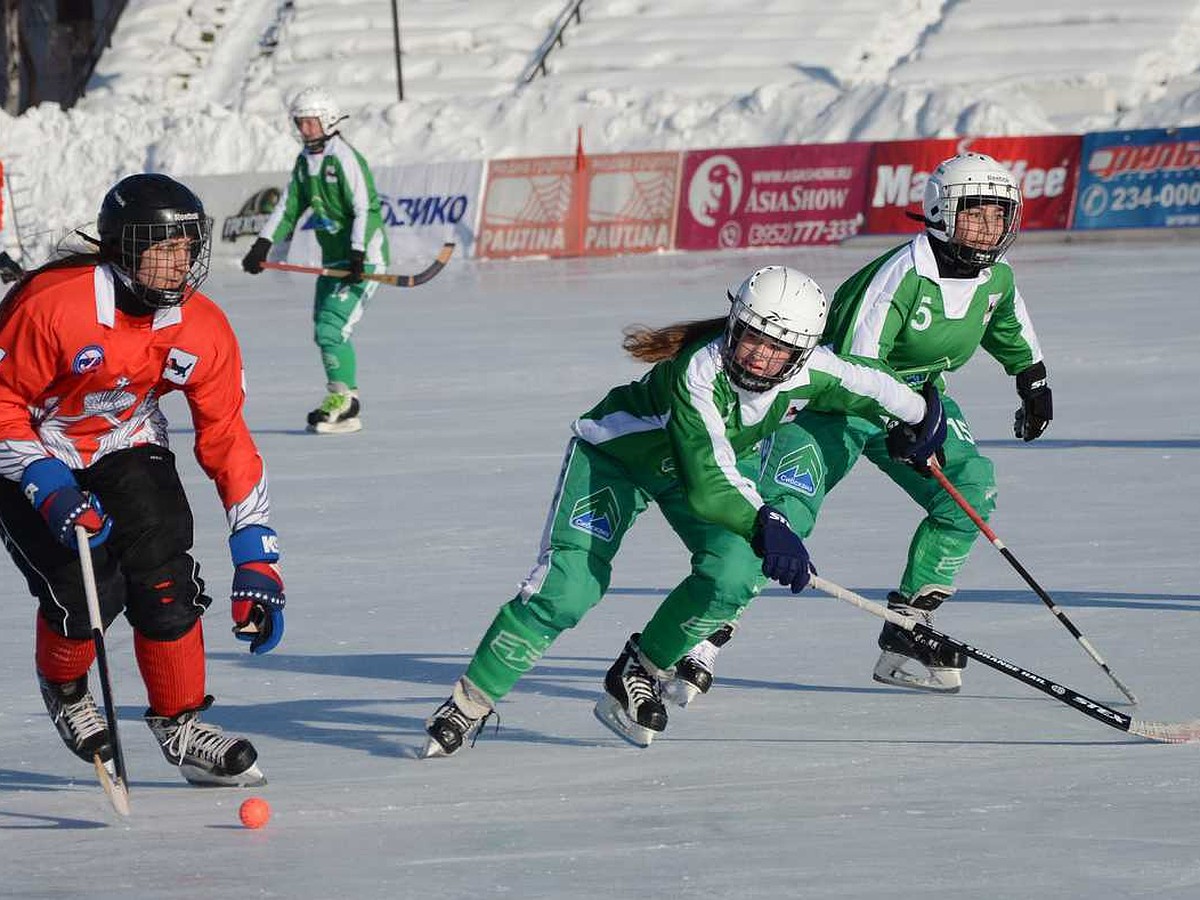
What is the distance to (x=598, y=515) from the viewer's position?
185 inches

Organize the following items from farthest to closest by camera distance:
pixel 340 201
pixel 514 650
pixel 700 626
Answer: pixel 340 201 → pixel 700 626 → pixel 514 650

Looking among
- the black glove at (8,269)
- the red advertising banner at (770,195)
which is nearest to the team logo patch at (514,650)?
the black glove at (8,269)

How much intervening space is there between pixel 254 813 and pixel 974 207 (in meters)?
2.60

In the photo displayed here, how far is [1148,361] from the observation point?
37.9 ft

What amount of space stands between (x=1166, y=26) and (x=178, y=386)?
77.8 ft

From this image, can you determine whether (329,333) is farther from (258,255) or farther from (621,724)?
(621,724)

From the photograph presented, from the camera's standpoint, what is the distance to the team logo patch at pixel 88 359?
4.04m

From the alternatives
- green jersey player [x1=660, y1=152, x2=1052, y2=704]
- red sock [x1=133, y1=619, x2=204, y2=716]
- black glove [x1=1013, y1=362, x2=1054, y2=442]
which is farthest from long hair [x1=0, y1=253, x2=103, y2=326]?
black glove [x1=1013, y1=362, x2=1054, y2=442]

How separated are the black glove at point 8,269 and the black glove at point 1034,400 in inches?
113

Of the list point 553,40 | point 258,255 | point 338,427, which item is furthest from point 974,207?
point 553,40

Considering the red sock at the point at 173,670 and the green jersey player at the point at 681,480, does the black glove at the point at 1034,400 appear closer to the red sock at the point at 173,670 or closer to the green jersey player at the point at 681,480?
the green jersey player at the point at 681,480

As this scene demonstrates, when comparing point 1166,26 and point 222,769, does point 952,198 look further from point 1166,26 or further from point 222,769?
point 1166,26

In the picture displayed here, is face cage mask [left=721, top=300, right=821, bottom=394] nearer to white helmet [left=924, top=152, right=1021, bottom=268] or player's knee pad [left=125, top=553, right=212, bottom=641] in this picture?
white helmet [left=924, top=152, right=1021, bottom=268]

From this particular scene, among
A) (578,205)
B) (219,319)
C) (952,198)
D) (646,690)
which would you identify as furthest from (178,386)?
(578,205)
